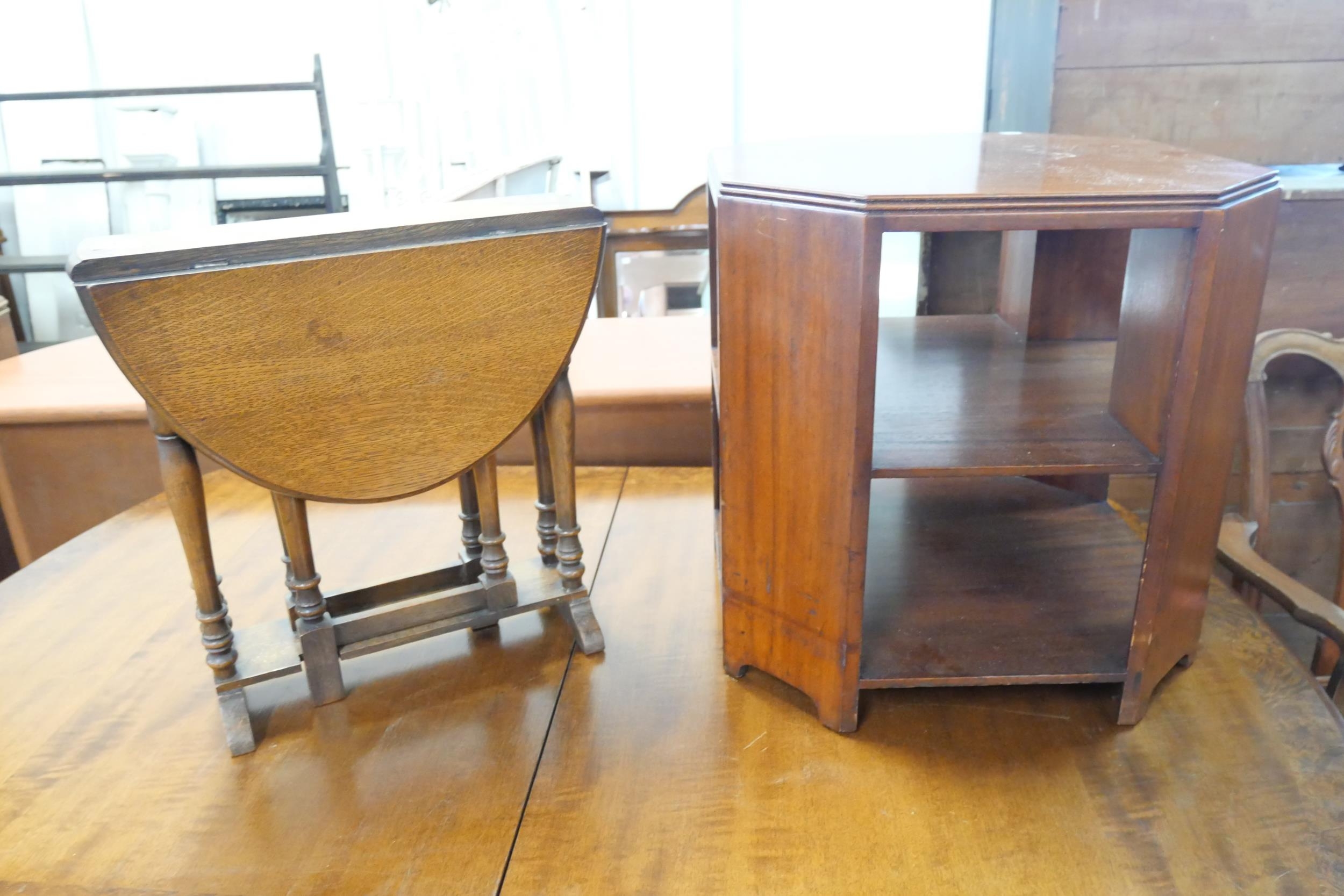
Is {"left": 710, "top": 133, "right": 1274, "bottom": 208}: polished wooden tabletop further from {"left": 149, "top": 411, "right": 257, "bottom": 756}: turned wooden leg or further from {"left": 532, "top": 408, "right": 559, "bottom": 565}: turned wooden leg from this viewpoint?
{"left": 149, "top": 411, "right": 257, "bottom": 756}: turned wooden leg

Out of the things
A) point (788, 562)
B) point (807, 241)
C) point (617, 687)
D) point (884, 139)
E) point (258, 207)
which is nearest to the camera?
point (807, 241)

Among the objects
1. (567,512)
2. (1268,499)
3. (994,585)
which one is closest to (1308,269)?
(1268,499)

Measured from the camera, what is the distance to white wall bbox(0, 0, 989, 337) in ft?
8.96

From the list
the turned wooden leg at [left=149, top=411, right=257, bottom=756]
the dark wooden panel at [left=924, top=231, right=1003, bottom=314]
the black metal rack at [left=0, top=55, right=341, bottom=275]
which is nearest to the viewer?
the turned wooden leg at [left=149, top=411, right=257, bottom=756]

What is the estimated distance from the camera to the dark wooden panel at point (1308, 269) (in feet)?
5.06

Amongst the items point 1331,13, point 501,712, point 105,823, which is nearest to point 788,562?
point 501,712

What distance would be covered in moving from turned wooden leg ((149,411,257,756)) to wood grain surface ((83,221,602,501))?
52mm

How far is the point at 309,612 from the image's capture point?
0.92m

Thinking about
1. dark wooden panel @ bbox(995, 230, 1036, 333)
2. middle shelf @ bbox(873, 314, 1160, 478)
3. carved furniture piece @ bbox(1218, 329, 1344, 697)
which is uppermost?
dark wooden panel @ bbox(995, 230, 1036, 333)

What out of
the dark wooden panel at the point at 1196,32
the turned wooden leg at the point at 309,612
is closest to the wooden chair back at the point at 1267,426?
the dark wooden panel at the point at 1196,32

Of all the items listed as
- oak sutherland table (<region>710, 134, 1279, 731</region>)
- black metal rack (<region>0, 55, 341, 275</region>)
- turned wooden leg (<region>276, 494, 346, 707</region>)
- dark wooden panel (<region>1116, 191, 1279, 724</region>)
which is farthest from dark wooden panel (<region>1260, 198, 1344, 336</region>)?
black metal rack (<region>0, 55, 341, 275</region>)

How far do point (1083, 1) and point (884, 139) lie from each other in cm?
65

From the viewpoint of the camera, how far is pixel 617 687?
96 cm

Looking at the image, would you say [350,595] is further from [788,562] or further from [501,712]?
[788,562]
